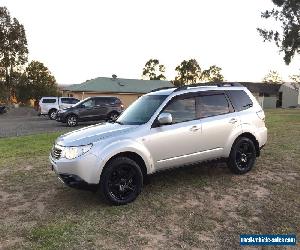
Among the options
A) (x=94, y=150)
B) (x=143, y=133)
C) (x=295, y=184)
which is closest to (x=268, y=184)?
(x=295, y=184)

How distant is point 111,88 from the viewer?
165 ft

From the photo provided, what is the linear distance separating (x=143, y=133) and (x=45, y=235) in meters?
2.31

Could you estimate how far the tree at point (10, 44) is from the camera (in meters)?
48.8

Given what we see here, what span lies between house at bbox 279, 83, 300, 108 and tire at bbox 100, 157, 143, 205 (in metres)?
71.7

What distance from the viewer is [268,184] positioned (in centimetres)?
713

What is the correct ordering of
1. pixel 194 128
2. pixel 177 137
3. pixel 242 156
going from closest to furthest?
pixel 177 137 → pixel 194 128 → pixel 242 156

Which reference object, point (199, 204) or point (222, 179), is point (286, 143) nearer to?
point (222, 179)

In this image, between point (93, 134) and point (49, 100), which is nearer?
point (93, 134)

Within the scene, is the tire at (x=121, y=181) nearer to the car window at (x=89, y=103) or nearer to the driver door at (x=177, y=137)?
the driver door at (x=177, y=137)

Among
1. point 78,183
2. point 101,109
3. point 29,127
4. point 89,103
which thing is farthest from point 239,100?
point 29,127

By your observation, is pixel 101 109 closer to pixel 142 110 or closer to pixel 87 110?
pixel 87 110

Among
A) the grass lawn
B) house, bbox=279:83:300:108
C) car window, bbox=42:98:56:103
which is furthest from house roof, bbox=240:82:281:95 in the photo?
the grass lawn

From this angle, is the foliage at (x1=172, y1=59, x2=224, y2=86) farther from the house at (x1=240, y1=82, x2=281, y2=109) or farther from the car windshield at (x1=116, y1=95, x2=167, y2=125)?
the car windshield at (x1=116, y1=95, x2=167, y2=125)

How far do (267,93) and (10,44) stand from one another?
50758mm
